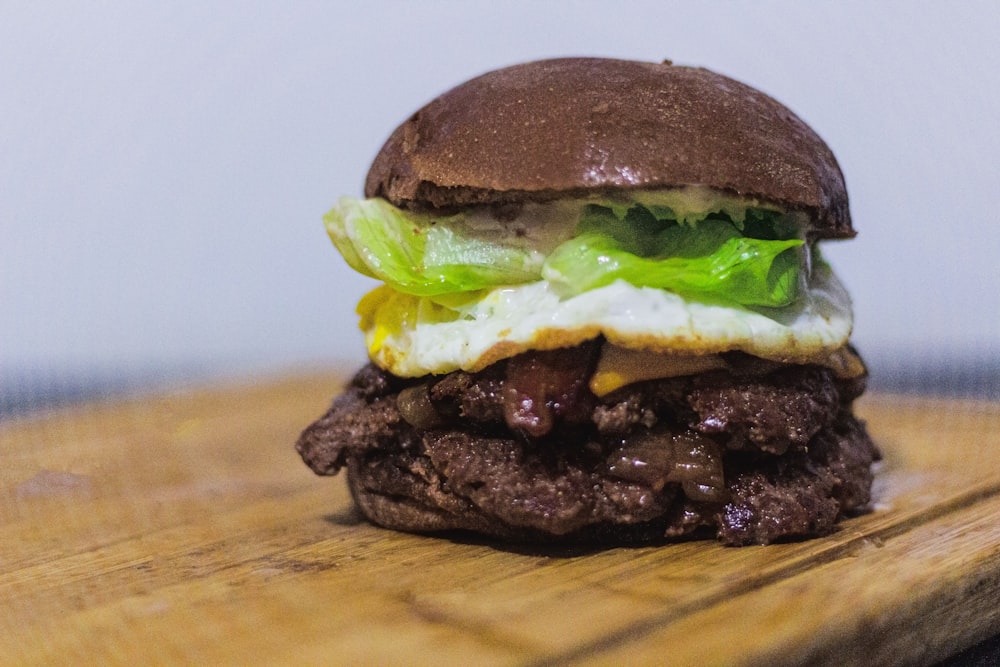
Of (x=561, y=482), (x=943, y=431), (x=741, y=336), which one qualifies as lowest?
(x=943, y=431)

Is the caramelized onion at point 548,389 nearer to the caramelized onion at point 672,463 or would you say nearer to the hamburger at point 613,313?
the hamburger at point 613,313

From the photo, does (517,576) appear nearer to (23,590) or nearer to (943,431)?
(23,590)

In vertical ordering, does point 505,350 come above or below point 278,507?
above

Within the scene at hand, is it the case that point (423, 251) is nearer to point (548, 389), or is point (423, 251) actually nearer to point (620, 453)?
point (548, 389)

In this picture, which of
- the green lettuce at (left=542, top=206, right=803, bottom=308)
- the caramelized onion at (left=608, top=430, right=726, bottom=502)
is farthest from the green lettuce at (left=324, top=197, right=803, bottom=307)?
the caramelized onion at (left=608, top=430, right=726, bottom=502)

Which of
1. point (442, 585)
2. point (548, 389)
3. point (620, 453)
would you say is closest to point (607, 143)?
point (548, 389)

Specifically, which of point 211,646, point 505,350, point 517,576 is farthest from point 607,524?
point 211,646

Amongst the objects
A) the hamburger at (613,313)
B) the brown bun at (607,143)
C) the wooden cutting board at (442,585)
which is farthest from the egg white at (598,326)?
the wooden cutting board at (442,585)
